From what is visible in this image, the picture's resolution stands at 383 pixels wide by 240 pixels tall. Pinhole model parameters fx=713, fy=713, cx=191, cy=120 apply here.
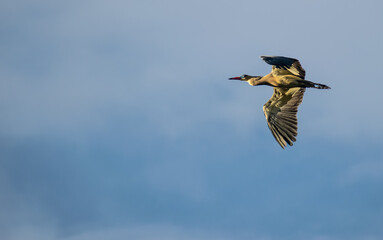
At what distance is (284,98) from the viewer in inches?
1426

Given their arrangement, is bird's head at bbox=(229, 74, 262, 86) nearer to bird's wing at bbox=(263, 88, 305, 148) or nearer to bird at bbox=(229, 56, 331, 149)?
bird at bbox=(229, 56, 331, 149)

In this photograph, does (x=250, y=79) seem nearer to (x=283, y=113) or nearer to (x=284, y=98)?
(x=284, y=98)

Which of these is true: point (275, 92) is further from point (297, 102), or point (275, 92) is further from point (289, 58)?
point (289, 58)

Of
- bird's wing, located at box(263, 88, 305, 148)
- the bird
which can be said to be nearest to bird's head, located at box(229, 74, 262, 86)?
the bird

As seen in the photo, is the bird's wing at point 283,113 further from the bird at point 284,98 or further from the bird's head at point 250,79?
the bird's head at point 250,79

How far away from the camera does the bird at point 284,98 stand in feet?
112

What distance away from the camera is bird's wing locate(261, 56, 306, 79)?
3081cm

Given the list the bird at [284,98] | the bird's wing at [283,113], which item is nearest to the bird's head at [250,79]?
the bird at [284,98]

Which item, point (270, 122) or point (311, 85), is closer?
point (311, 85)

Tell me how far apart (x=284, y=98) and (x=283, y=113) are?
0.78 metres

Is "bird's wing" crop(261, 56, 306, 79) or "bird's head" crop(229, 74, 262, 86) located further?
"bird's head" crop(229, 74, 262, 86)

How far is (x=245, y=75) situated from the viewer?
36.8 meters

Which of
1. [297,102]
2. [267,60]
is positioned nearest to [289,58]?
[267,60]

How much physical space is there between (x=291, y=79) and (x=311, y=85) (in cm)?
105
